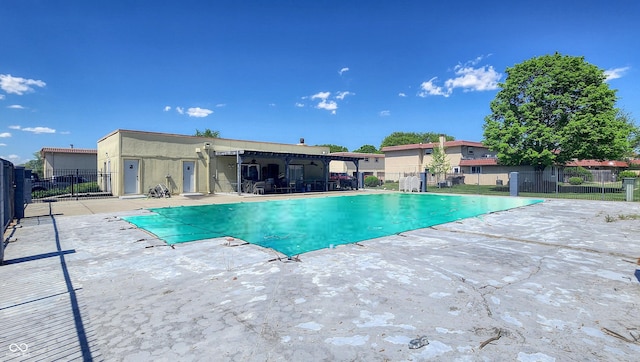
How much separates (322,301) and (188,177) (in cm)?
1955

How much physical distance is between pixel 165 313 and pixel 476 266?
461 centimetres

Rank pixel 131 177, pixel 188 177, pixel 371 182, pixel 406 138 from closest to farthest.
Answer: pixel 131 177
pixel 188 177
pixel 371 182
pixel 406 138

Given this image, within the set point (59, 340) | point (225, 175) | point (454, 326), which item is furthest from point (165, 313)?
point (225, 175)

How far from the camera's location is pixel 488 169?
32.1 metres

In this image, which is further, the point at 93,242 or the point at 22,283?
the point at 93,242

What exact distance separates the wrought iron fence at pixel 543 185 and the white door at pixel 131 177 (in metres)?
19.1

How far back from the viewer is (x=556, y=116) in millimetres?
22531

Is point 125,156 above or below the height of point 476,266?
above

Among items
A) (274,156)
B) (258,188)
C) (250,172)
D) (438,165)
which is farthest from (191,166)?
(438,165)

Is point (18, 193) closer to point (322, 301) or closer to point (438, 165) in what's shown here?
point (322, 301)

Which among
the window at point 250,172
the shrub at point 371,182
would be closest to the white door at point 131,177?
the window at point 250,172

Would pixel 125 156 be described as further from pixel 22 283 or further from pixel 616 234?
pixel 616 234

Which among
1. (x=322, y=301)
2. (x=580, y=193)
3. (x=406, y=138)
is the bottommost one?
(x=322, y=301)

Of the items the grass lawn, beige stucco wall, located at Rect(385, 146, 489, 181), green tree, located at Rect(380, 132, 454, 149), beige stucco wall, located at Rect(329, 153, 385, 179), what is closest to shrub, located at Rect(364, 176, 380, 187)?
beige stucco wall, located at Rect(385, 146, 489, 181)
